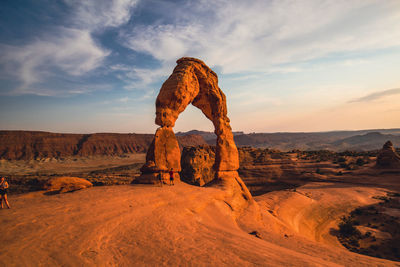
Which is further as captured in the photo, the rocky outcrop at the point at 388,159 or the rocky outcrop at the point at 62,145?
the rocky outcrop at the point at 62,145

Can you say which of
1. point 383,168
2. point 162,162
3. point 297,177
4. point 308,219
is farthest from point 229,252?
point 383,168

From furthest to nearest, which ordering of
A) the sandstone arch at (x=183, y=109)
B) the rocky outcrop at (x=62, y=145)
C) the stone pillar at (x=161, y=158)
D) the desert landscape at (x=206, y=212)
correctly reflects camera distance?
1. the rocky outcrop at (x=62, y=145)
2. the sandstone arch at (x=183, y=109)
3. the stone pillar at (x=161, y=158)
4. the desert landscape at (x=206, y=212)

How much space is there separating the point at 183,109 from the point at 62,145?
76.7 meters

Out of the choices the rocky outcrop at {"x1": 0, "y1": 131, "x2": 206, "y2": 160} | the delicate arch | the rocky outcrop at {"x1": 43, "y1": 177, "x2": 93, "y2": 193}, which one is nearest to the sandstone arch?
the delicate arch

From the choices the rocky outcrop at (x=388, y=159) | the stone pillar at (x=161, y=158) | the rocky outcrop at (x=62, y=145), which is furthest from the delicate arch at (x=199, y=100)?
the rocky outcrop at (x=62, y=145)

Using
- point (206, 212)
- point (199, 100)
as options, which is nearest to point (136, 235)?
point (206, 212)

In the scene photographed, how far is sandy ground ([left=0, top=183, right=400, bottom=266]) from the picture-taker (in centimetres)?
427

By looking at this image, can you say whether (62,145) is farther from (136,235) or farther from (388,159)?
(388,159)

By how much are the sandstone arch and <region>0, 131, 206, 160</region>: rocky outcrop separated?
227ft

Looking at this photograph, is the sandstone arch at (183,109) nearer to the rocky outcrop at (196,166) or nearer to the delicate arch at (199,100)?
the delicate arch at (199,100)

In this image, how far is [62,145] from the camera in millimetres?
73625

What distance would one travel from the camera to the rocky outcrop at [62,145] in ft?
211

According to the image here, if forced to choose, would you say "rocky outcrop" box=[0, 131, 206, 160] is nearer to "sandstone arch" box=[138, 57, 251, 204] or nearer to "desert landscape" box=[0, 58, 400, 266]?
"desert landscape" box=[0, 58, 400, 266]

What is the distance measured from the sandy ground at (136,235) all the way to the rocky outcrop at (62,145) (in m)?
72.2
